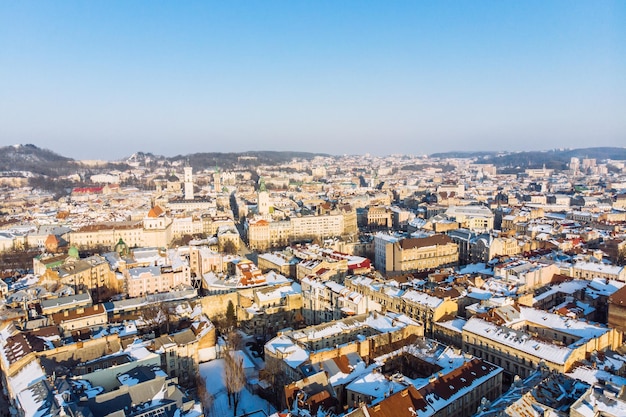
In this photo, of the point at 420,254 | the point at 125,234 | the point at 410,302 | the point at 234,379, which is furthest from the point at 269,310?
the point at 125,234

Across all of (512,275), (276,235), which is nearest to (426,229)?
(276,235)

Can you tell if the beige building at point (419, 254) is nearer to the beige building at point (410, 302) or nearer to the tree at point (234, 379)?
the beige building at point (410, 302)

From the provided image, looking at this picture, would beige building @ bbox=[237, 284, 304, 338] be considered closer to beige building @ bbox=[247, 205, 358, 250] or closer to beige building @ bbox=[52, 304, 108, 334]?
beige building @ bbox=[52, 304, 108, 334]

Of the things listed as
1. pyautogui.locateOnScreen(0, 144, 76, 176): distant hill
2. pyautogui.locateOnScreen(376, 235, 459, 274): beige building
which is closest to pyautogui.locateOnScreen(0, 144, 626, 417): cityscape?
A: pyautogui.locateOnScreen(376, 235, 459, 274): beige building

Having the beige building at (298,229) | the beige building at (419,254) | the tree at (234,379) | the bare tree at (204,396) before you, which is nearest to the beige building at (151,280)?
the tree at (234,379)

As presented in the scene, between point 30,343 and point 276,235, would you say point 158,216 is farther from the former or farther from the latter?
point 30,343
